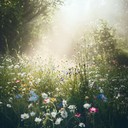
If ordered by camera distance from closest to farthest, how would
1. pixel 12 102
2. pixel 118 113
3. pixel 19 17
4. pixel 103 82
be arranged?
1. pixel 118 113
2. pixel 12 102
3. pixel 103 82
4. pixel 19 17

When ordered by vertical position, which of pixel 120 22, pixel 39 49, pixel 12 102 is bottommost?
pixel 12 102

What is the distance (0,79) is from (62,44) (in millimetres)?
20321

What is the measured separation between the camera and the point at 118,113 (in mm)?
4746

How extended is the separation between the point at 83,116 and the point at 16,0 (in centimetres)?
1399

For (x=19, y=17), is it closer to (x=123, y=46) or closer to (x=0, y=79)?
(x=123, y=46)

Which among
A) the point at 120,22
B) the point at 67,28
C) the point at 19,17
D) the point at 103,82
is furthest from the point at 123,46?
the point at 120,22

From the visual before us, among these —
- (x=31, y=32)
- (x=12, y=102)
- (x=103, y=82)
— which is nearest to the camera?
(x=12, y=102)

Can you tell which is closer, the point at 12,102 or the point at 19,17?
the point at 12,102

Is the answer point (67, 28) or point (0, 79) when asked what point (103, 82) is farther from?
point (67, 28)

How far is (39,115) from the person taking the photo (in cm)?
481

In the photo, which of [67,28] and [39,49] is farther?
[67,28]

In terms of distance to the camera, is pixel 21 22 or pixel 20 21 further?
pixel 21 22

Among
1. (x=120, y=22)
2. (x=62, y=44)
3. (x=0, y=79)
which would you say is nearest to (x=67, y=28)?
(x=62, y=44)

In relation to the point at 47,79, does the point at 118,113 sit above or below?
below
